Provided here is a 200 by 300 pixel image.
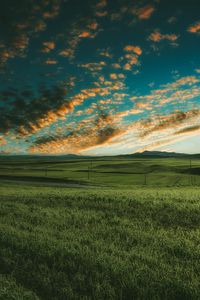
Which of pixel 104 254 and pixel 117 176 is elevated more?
pixel 104 254

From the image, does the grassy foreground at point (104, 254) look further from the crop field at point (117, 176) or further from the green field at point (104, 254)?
the crop field at point (117, 176)

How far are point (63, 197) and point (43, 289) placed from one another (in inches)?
448

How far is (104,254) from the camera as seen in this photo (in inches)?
274

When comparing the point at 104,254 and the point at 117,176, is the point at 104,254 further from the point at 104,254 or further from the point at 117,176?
the point at 117,176

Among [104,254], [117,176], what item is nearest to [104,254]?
[104,254]

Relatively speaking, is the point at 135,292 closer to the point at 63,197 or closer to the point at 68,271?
the point at 68,271

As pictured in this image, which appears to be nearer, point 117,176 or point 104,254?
point 104,254

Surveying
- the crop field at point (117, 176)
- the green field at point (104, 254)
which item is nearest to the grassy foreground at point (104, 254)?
the green field at point (104, 254)

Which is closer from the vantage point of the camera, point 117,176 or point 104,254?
point 104,254

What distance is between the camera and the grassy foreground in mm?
5379

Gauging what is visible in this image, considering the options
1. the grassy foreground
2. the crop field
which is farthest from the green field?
the crop field

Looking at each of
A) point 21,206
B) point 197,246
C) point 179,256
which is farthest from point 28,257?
point 21,206

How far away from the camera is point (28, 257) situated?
7.17m

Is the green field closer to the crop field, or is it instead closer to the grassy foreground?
the grassy foreground
